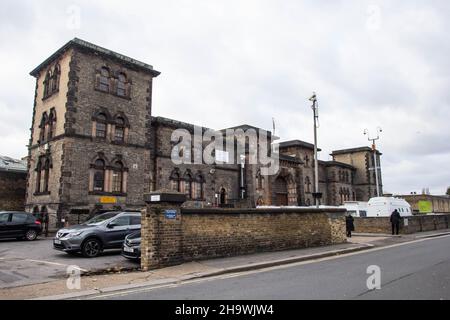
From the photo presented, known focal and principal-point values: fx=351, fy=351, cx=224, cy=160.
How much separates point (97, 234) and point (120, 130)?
597 inches

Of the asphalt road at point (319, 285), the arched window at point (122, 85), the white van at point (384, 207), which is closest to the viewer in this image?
the asphalt road at point (319, 285)

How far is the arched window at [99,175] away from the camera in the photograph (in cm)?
A: 2509

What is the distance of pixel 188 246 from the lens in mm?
11461

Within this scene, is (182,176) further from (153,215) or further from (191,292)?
(191,292)

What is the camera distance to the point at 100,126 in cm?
2586

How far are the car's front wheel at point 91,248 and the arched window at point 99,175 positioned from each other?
12528mm

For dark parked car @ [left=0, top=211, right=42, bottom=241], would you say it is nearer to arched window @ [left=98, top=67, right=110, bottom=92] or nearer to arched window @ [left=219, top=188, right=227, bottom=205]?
arched window @ [left=98, top=67, right=110, bottom=92]

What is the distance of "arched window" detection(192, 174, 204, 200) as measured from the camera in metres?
32.8

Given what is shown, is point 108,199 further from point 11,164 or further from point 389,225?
point 389,225

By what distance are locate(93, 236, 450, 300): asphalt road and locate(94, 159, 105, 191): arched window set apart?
18052 mm

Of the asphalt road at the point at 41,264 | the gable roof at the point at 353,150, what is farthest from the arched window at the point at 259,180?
the gable roof at the point at 353,150

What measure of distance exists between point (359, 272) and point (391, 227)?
58.5ft

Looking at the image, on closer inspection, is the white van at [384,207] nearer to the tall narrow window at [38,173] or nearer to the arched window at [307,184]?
the arched window at [307,184]
